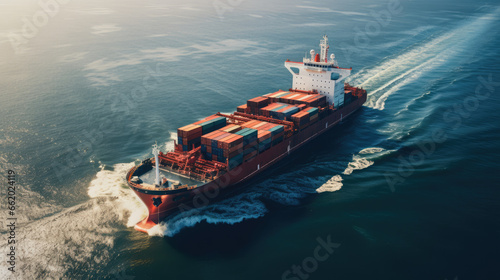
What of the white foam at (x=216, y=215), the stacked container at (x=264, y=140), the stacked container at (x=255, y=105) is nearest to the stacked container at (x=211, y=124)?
the stacked container at (x=264, y=140)

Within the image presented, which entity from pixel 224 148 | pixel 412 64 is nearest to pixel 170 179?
pixel 224 148

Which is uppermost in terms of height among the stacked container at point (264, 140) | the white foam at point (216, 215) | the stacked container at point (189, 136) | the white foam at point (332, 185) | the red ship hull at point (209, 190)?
the stacked container at point (189, 136)

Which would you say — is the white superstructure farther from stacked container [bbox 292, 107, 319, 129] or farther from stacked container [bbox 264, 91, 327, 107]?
stacked container [bbox 292, 107, 319, 129]

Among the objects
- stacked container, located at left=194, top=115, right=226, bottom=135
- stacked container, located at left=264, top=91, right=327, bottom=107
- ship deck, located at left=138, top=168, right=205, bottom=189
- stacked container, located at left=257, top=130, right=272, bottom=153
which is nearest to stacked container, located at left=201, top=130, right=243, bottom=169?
stacked container, located at left=194, top=115, right=226, bottom=135

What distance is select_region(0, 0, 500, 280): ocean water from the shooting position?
28359 mm

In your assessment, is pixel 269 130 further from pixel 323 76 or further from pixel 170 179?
pixel 323 76

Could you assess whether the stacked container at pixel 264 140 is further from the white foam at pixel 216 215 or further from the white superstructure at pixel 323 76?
the white superstructure at pixel 323 76

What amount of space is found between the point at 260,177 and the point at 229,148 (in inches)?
309

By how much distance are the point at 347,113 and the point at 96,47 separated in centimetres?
7689

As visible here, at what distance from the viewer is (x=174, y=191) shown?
32.6 metres

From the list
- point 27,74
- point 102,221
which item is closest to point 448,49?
point 102,221

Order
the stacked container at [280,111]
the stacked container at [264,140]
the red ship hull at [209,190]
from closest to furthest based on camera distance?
the red ship hull at [209,190] < the stacked container at [264,140] < the stacked container at [280,111]

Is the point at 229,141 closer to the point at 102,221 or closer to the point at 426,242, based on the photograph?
the point at 102,221

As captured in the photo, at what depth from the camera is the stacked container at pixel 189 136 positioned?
3856cm
